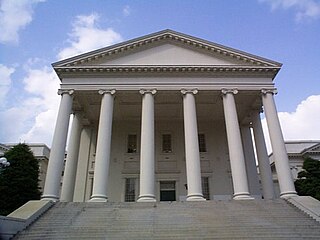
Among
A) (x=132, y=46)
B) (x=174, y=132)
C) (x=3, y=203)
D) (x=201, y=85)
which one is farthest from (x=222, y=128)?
(x=3, y=203)

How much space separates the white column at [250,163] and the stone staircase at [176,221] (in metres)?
8.03

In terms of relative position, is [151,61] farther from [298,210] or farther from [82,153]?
[298,210]

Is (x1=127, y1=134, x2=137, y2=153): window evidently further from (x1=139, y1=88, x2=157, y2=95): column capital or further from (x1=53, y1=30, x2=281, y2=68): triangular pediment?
(x1=53, y1=30, x2=281, y2=68): triangular pediment

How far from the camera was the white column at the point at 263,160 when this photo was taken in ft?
76.7

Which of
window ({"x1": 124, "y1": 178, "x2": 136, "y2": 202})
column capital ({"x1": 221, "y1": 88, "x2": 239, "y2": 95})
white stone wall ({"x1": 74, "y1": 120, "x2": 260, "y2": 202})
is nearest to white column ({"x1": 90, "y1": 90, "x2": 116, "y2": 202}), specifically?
white stone wall ({"x1": 74, "y1": 120, "x2": 260, "y2": 202})

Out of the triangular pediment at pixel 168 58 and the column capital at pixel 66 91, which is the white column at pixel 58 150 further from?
the triangular pediment at pixel 168 58

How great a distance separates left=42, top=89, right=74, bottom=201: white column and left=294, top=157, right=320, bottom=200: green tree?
22983 millimetres

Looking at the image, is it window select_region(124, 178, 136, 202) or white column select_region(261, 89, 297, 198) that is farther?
window select_region(124, 178, 136, 202)

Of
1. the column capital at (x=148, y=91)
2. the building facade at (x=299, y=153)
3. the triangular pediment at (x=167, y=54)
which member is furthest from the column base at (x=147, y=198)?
the building facade at (x=299, y=153)

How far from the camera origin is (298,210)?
16.5 meters

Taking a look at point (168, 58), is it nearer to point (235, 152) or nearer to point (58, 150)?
point (235, 152)

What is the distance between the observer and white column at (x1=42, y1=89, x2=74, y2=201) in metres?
19.4

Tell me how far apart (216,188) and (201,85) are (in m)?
9.74

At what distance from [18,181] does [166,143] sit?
13367mm
